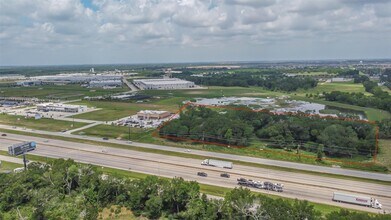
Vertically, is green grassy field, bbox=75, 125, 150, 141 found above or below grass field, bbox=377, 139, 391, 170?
above

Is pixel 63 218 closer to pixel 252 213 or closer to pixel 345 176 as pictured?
pixel 252 213

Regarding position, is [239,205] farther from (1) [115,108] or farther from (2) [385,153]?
(1) [115,108]

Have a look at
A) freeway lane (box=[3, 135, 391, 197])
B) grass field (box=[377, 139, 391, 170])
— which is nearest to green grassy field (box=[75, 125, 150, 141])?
freeway lane (box=[3, 135, 391, 197])

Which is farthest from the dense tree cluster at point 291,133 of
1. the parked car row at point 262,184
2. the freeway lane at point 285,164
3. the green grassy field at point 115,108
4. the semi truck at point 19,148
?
the green grassy field at point 115,108

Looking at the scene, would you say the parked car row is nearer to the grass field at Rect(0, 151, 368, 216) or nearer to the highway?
the highway

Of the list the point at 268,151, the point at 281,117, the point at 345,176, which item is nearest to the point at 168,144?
the point at 268,151

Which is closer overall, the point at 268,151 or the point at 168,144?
the point at 268,151
